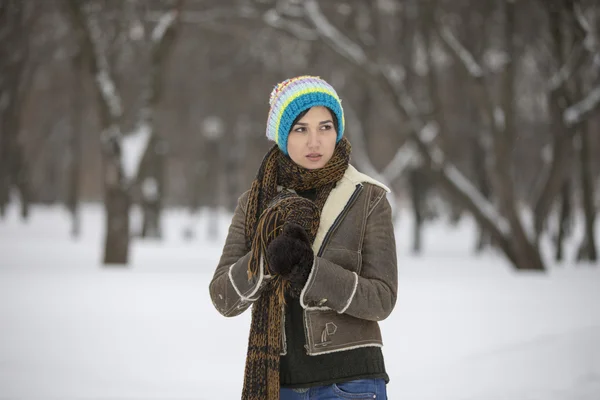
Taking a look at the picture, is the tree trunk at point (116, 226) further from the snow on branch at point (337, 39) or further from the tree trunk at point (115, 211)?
the snow on branch at point (337, 39)

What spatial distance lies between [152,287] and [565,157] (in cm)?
742

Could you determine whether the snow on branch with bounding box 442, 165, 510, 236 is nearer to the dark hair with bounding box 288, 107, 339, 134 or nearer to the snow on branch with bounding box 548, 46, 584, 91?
the snow on branch with bounding box 548, 46, 584, 91

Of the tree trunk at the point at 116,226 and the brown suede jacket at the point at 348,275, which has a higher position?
the tree trunk at the point at 116,226

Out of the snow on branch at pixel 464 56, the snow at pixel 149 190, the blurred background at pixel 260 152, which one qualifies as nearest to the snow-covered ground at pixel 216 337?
the blurred background at pixel 260 152

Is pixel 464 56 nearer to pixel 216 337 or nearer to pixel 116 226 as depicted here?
pixel 116 226

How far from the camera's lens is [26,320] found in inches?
281

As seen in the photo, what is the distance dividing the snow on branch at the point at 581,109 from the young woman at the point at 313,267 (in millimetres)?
10588

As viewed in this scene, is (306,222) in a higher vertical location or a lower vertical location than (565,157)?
lower

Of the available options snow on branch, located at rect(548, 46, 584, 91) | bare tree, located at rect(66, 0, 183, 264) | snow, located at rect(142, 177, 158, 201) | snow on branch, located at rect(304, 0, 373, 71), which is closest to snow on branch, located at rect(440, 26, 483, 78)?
snow on branch, located at rect(548, 46, 584, 91)

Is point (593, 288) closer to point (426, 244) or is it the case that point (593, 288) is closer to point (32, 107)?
point (426, 244)

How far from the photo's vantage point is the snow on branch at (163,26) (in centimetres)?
1183

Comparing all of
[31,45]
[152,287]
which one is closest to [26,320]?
[152,287]

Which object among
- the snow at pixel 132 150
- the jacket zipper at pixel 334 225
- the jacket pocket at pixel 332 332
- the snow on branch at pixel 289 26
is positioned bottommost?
the jacket pocket at pixel 332 332

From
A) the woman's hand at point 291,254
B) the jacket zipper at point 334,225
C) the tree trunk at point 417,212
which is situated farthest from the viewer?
the tree trunk at point 417,212
